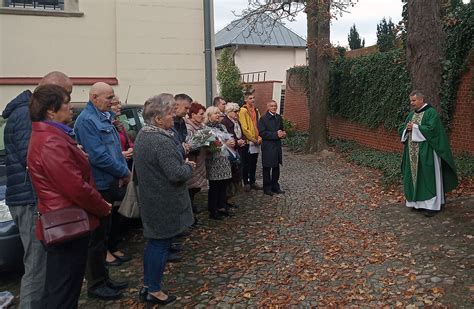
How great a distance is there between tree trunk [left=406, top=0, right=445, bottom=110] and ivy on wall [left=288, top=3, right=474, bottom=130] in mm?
2816

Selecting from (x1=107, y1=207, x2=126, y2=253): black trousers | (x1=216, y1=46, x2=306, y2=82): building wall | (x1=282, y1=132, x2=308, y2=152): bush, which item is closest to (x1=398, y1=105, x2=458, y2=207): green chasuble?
(x1=107, y1=207, x2=126, y2=253): black trousers

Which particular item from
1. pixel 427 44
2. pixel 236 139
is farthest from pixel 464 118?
pixel 236 139

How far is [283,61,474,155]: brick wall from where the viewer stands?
32.7 feet

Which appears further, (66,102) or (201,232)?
(201,232)

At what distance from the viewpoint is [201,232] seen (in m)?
6.09

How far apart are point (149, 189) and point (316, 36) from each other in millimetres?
10803

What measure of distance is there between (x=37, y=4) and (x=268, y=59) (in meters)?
24.1

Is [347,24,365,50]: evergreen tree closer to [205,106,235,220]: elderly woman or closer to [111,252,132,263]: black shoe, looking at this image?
[205,106,235,220]: elderly woman

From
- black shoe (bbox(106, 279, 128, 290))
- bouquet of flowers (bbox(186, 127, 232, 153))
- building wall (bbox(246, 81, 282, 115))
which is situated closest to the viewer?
black shoe (bbox(106, 279, 128, 290))

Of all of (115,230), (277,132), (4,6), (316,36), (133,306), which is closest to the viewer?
(133,306)

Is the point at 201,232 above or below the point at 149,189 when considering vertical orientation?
below

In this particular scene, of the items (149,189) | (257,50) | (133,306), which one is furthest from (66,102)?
(257,50)

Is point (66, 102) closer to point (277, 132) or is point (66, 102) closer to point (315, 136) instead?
point (277, 132)

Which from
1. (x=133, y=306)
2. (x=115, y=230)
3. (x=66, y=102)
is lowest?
(x=133, y=306)
